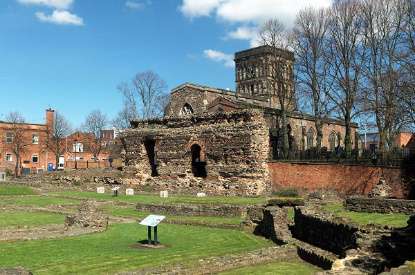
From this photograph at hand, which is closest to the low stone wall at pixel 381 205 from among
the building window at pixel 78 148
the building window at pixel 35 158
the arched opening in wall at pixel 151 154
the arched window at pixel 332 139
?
the arched opening in wall at pixel 151 154

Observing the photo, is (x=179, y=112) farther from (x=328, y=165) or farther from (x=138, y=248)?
(x=138, y=248)

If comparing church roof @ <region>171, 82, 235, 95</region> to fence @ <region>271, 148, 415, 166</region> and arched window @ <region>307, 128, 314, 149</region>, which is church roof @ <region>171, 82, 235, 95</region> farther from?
fence @ <region>271, 148, 415, 166</region>

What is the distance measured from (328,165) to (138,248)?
17641 mm

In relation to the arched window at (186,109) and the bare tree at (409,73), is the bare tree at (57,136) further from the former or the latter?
the bare tree at (409,73)

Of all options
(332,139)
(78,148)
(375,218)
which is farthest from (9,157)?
(375,218)

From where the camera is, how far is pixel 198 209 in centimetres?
2352

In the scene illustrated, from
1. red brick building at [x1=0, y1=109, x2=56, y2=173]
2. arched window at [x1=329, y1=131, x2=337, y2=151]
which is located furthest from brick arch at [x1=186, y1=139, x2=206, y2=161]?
red brick building at [x1=0, y1=109, x2=56, y2=173]

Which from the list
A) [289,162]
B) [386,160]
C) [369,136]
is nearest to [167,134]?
[289,162]

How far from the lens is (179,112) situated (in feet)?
186

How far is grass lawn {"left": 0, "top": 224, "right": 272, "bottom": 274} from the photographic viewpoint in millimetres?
12844

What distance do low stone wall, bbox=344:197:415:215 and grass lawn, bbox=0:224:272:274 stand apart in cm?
672

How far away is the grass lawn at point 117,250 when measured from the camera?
12.8 metres

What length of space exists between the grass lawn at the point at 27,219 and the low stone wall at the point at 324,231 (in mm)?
10492

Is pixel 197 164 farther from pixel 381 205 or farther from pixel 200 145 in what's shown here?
pixel 381 205
